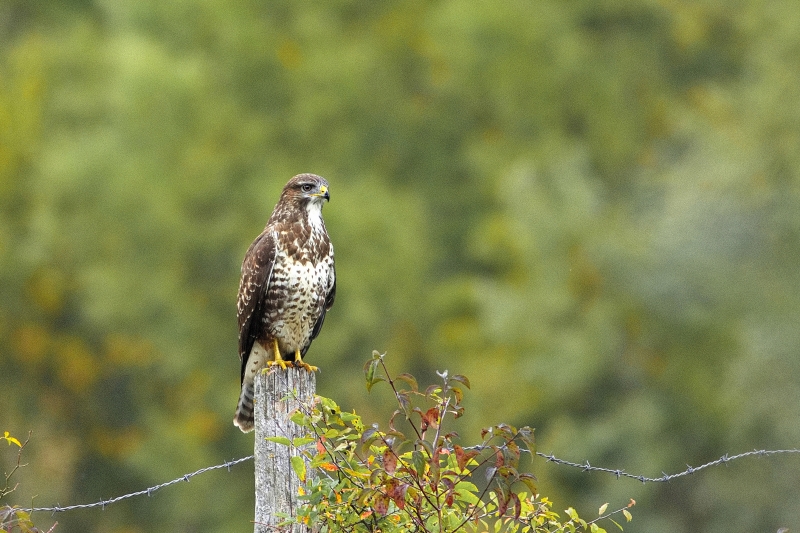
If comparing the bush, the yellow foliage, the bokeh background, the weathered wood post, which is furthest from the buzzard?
the yellow foliage

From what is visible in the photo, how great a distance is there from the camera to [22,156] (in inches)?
1037

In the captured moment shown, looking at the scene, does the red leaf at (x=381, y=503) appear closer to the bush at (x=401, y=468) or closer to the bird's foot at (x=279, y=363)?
the bush at (x=401, y=468)

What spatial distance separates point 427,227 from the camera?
86.9 feet

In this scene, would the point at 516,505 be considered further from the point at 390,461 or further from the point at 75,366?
the point at 75,366

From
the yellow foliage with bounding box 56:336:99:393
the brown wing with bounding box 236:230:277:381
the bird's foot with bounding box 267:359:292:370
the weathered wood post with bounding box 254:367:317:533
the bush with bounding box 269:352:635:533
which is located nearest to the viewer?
the bush with bounding box 269:352:635:533

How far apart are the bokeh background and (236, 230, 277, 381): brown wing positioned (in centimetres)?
975

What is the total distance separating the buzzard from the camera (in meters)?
7.72

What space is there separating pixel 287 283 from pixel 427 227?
18.8 m

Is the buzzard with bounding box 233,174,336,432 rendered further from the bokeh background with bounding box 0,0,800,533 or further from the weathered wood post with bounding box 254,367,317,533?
the bokeh background with bounding box 0,0,800,533

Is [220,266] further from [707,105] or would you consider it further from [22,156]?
[707,105]

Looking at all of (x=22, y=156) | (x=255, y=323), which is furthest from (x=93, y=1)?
(x=255, y=323)

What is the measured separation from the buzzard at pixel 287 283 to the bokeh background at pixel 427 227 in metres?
9.58

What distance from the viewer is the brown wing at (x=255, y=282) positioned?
25.3 feet

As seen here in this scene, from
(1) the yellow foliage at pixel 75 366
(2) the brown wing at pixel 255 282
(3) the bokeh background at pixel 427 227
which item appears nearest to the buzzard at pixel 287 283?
(2) the brown wing at pixel 255 282
